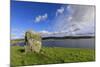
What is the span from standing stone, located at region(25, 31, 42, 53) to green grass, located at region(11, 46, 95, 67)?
5cm

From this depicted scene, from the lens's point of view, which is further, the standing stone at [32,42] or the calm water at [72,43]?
the calm water at [72,43]

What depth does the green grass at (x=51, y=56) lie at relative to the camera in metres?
2.54

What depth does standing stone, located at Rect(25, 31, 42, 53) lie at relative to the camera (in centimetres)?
260

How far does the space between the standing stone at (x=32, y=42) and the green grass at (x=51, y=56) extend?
0.17 feet

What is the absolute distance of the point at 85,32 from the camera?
288 centimetres

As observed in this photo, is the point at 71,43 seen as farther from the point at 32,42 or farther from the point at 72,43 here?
the point at 32,42

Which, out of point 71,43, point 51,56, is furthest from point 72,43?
point 51,56

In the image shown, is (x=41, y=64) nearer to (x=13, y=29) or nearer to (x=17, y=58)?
(x=17, y=58)

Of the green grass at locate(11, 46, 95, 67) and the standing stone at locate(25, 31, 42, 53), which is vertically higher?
the standing stone at locate(25, 31, 42, 53)

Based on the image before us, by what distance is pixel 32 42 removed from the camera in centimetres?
263

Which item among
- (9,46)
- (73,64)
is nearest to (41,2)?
(9,46)

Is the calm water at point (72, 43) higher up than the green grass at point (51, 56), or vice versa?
the calm water at point (72, 43)

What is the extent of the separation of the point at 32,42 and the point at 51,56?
298mm
